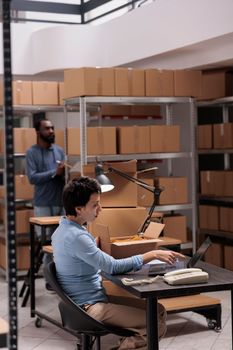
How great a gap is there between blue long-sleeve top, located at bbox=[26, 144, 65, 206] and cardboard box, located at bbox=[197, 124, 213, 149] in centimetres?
169

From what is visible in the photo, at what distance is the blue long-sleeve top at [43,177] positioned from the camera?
634 centimetres

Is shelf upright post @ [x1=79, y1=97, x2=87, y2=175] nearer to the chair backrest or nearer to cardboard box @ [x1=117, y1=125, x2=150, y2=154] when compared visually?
cardboard box @ [x1=117, y1=125, x2=150, y2=154]

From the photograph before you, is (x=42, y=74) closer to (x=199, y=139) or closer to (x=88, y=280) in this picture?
(x=199, y=139)

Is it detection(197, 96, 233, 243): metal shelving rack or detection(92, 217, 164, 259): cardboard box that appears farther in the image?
detection(197, 96, 233, 243): metal shelving rack

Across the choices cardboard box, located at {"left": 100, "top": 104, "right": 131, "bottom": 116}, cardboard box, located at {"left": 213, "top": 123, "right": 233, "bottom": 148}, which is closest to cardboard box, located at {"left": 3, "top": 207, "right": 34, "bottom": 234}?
cardboard box, located at {"left": 100, "top": 104, "right": 131, "bottom": 116}

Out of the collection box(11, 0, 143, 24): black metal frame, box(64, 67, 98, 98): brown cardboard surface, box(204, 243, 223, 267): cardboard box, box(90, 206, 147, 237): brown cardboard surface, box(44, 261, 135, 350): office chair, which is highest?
box(11, 0, 143, 24): black metal frame

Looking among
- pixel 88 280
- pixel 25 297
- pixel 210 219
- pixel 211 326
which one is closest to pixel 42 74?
pixel 210 219

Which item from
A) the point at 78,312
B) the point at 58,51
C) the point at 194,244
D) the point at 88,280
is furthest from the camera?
the point at 58,51

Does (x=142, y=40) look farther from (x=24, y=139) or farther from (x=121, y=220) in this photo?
(x=121, y=220)

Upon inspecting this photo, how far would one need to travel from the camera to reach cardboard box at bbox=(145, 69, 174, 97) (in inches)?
240

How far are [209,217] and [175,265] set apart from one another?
140 inches

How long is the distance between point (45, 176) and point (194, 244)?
5.37 feet

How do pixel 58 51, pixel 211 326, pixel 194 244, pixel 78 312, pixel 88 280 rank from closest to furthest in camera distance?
pixel 78 312 < pixel 88 280 < pixel 211 326 < pixel 194 244 < pixel 58 51

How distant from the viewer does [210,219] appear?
6973 mm
